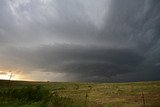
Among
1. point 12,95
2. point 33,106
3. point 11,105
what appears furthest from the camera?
point 12,95

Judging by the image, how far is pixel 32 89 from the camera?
40094 mm

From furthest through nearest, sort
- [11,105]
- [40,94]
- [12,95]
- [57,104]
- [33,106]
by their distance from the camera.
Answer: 1. [12,95]
2. [40,94]
3. [11,105]
4. [33,106]
5. [57,104]

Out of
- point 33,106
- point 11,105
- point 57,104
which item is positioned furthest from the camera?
point 11,105

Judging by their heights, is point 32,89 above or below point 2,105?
above

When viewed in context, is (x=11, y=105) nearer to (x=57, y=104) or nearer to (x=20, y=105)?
Result: (x=20, y=105)

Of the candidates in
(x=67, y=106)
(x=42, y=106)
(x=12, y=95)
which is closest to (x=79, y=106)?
(x=67, y=106)

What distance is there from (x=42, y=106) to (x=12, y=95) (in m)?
16.3

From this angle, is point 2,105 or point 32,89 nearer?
point 2,105

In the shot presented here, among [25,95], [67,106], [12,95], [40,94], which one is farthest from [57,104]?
[12,95]

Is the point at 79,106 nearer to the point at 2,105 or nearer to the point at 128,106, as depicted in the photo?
the point at 2,105

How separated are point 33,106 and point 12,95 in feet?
47.1

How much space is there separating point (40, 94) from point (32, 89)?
2758mm

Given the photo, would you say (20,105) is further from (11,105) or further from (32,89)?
(32,89)

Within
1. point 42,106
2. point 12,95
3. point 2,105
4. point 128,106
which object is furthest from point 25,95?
point 128,106
